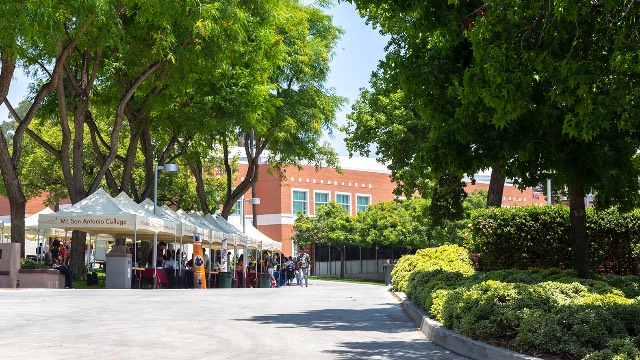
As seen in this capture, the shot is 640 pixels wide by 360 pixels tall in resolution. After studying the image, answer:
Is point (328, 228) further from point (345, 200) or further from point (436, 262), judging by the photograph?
point (436, 262)

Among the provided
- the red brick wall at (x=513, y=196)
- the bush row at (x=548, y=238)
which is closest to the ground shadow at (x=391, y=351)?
the bush row at (x=548, y=238)

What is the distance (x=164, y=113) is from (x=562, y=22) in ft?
80.8

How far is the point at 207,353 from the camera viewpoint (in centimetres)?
1062

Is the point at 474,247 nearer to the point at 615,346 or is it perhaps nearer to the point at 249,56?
the point at 249,56

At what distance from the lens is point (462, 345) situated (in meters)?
11.3

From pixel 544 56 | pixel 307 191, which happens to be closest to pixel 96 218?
pixel 544 56

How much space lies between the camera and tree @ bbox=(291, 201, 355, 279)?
64.9m

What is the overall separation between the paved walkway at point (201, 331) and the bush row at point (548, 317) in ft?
1.99

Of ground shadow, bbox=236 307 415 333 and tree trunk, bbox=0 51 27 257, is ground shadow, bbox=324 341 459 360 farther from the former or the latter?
tree trunk, bbox=0 51 27 257

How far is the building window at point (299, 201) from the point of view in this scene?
73625 mm

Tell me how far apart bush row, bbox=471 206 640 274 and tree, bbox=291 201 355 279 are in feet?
134

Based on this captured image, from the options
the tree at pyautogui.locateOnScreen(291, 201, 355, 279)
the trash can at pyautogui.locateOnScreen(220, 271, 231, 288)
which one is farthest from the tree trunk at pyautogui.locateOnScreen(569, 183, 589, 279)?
the tree at pyautogui.locateOnScreen(291, 201, 355, 279)

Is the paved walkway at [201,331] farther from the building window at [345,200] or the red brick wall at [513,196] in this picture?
the red brick wall at [513,196]

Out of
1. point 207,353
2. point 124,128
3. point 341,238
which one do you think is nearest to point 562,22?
point 207,353
